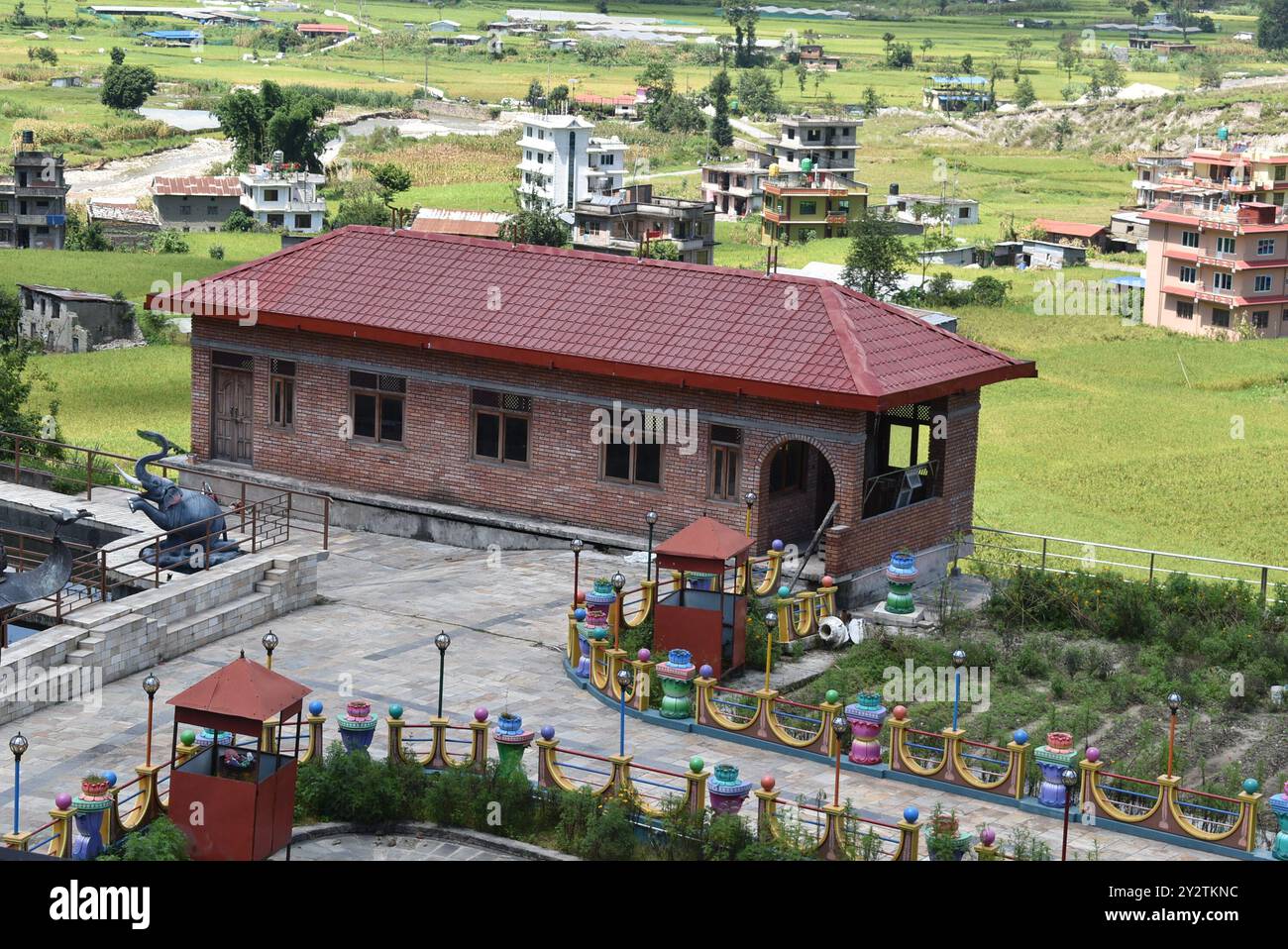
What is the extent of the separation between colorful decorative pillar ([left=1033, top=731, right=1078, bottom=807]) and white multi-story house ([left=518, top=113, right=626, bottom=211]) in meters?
95.6

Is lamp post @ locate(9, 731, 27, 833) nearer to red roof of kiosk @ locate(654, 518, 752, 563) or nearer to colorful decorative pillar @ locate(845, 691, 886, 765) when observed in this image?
red roof of kiosk @ locate(654, 518, 752, 563)

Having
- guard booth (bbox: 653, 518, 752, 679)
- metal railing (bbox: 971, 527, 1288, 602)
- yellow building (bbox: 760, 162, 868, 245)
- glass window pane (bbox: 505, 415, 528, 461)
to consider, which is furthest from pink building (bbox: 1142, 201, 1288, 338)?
guard booth (bbox: 653, 518, 752, 679)

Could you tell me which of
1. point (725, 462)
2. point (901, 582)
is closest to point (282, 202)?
point (725, 462)

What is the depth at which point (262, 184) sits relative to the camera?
10412 cm

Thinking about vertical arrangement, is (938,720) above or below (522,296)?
below

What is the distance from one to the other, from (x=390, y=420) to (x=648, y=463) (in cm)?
499

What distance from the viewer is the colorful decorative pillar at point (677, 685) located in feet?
81.1

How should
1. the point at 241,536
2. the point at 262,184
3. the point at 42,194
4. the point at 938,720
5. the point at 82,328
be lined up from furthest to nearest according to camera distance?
the point at 262,184 < the point at 42,194 < the point at 82,328 < the point at 241,536 < the point at 938,720

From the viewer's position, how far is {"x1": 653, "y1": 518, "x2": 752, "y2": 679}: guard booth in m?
25.9

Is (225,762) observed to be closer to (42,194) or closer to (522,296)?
(522,296)

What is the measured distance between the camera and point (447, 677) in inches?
1032

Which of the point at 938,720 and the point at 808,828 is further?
the point at 938,720

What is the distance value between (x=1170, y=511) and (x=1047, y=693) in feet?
73.4

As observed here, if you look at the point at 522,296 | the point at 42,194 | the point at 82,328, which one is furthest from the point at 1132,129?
the point at 522,296
